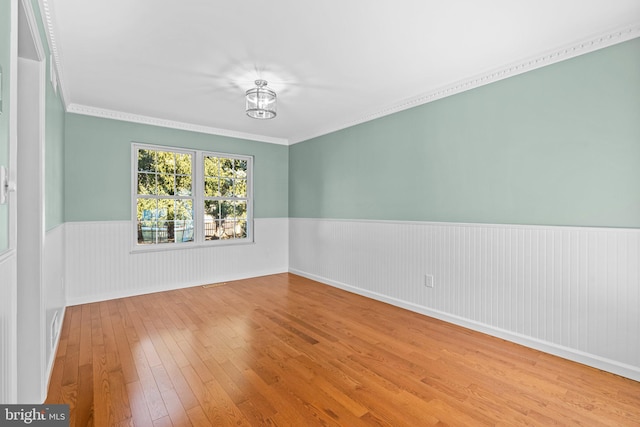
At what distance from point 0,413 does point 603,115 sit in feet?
12.8

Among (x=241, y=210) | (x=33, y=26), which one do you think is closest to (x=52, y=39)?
(x=33, y=26)

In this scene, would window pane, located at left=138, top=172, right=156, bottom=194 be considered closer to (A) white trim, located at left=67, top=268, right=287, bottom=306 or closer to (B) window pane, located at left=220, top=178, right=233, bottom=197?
(B) window pane, located at left=220, top=178, right=233, bottom=197

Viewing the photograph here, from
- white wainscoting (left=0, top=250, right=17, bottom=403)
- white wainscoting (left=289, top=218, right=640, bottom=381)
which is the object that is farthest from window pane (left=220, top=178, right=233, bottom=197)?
white wainscoting (left=0, top=250, right=17, bottom=403)

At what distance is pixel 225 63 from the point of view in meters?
2.91

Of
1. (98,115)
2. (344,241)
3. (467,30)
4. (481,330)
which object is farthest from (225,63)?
(481,330)

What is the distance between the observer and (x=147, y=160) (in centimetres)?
473

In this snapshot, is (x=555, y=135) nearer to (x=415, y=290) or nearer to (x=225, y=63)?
(x=415, y=290)

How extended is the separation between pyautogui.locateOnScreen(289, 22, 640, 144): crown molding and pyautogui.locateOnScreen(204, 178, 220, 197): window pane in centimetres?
275

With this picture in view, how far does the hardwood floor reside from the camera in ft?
6.29

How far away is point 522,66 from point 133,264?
5.21 m

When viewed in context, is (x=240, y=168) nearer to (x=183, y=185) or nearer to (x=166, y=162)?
(x=183, y=185)

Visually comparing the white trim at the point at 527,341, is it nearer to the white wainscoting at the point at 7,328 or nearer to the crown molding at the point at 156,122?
the crown molding at the point at 156,122

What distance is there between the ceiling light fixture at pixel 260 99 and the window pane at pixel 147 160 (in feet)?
7.35

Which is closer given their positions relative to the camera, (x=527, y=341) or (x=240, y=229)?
(x=527, y=341)
